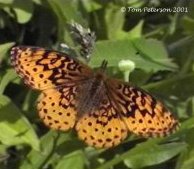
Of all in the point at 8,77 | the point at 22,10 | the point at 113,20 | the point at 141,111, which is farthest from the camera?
the point at 113,20

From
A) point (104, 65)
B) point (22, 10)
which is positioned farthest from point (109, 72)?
point (22, 10)

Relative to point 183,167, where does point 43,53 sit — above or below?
above

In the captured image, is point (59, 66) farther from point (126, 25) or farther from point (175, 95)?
point (126, 25)

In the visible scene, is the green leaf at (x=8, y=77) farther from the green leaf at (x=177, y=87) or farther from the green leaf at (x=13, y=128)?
the green leaf at (x=177, y=87)

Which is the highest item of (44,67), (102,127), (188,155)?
(44,67)

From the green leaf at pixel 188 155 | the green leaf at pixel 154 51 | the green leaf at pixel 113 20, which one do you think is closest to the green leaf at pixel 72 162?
the green leaf at pixel 188 155

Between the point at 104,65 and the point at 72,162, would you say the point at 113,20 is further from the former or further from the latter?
the point at 72,162

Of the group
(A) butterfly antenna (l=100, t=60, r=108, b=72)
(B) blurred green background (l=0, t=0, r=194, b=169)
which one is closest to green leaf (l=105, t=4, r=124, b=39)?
(B) blurred green background (l=0, t=0, r=194, b=169)

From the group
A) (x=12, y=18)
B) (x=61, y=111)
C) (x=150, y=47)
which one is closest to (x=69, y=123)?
(x=61, y=111)
